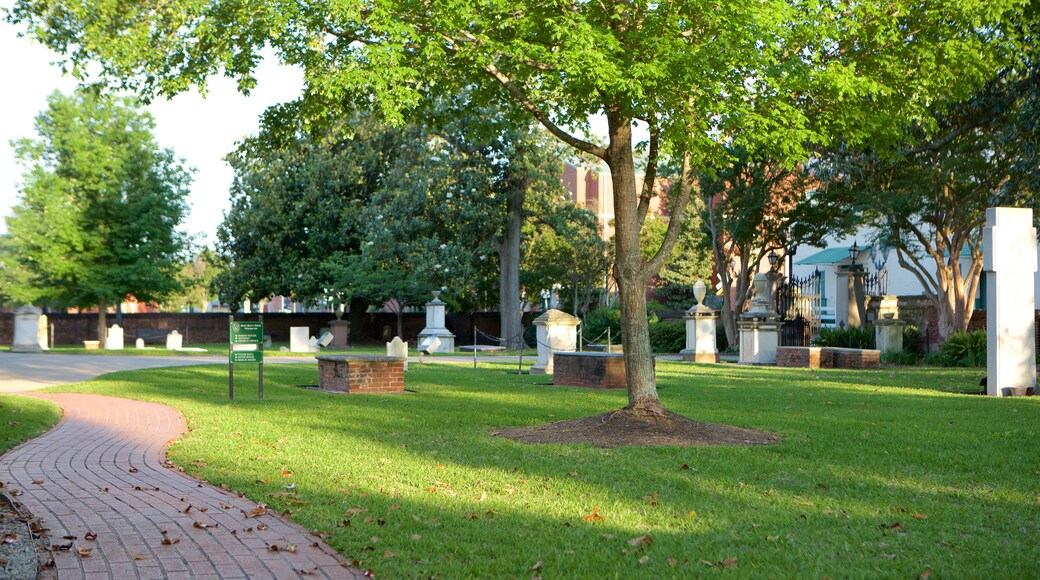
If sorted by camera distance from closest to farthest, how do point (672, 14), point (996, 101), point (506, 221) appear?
point (672, 14), point (996, 101), point (506, 221)

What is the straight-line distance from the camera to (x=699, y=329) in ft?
95.1

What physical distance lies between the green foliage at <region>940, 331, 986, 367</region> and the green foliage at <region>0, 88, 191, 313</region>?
106 feet

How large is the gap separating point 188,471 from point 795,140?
6.65 metres

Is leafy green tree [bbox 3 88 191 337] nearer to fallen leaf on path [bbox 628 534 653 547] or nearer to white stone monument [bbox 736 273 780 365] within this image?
white stone monument [bbox 736 273 780 365]

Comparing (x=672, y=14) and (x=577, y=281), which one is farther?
(x=577, y=281)

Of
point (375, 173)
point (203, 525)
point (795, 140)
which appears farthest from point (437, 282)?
point (203, 525)

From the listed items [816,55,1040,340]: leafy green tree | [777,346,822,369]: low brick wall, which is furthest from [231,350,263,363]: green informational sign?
[777,346,822,369]: low brick wall

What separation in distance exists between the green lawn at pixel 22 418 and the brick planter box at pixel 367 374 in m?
4.50

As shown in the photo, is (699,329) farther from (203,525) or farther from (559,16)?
(203,525)

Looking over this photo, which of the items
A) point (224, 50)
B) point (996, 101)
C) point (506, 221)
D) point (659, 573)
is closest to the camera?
point (659, 573)

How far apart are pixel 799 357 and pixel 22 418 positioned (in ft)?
60.2

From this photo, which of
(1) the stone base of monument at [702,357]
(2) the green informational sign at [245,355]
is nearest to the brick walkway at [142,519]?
(2) the green informational sign at [245,355]

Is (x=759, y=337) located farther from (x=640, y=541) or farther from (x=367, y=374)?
(x=640, y=541)

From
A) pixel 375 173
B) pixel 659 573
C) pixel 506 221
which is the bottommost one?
pixel 659 573
